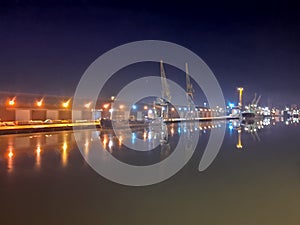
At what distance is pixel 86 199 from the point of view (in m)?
5.32

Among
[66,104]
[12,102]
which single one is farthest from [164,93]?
[12,102]

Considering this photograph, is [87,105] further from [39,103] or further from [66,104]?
[39,103]

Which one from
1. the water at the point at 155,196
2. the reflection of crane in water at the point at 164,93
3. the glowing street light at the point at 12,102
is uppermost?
the reflection of crane in water at the point at 164,93

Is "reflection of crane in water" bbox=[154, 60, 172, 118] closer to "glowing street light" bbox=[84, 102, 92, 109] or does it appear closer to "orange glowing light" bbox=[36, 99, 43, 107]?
"glowing street light" bbox=[84, 102, 92, 109]

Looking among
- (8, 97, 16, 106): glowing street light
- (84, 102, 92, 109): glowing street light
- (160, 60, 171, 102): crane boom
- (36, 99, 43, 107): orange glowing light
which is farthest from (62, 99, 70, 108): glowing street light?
(160, 60, 171, 102): crane boom

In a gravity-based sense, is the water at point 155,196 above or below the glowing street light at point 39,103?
below

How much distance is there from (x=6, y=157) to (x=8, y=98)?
21.4 meters

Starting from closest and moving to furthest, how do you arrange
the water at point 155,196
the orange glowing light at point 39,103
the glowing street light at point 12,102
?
the water at point 155,196 < the glowing street light at point 12,102 < the orange glowing light at point 39,103

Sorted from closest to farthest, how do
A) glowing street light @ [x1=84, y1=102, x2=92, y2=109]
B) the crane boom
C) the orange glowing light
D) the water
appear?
the water, the orange glowing light, glowing street light @ [x1=84, y1=102, x2=92, y2=109], the crane boom

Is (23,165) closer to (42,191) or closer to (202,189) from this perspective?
(42,191)

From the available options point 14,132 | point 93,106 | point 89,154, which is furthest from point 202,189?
point 93,106

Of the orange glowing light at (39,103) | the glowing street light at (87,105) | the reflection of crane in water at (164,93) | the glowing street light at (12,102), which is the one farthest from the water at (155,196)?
the reflection of crane in water at (164,93)

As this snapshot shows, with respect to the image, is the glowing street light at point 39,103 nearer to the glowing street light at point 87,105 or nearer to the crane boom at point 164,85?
the glowing street light at point 87,105

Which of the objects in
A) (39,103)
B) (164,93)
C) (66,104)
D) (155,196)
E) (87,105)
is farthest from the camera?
(164,93)
